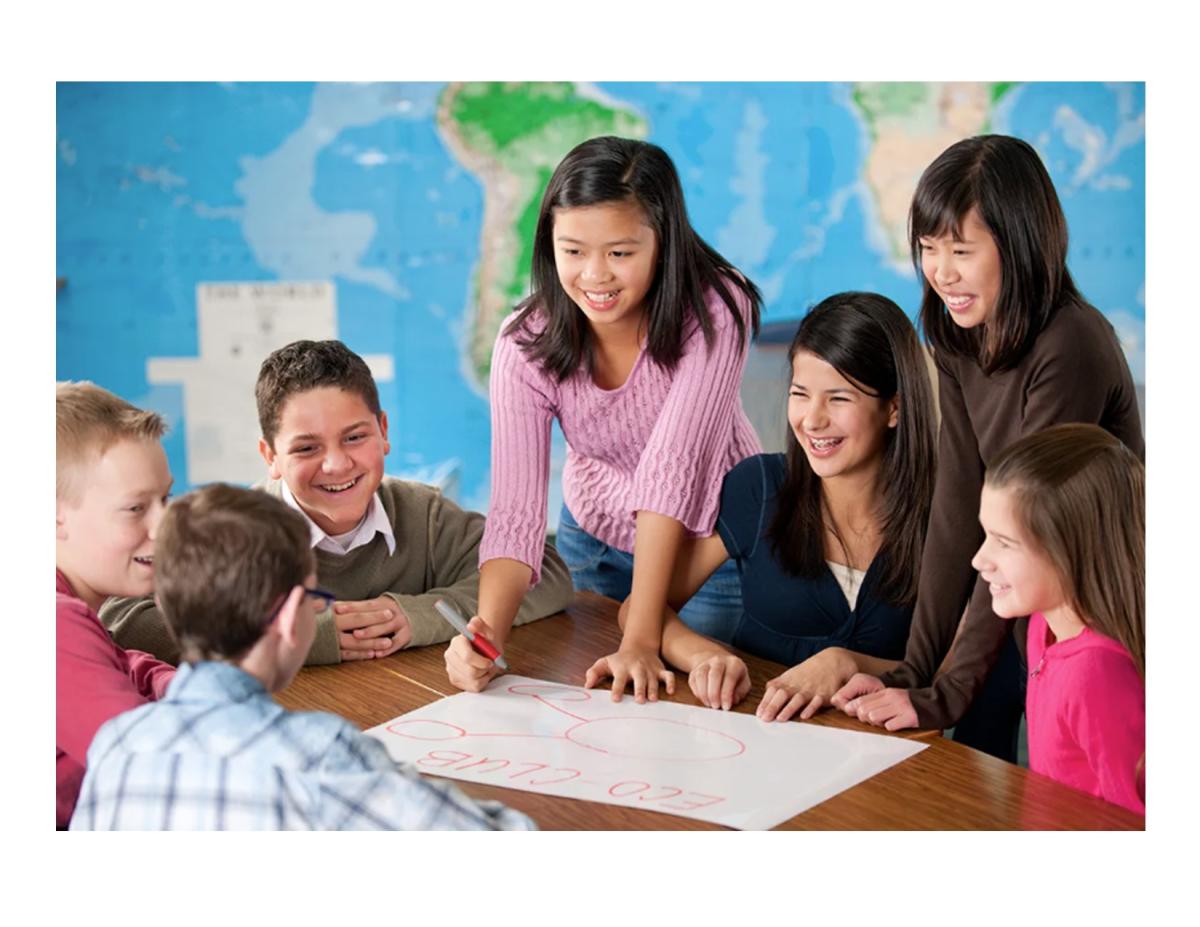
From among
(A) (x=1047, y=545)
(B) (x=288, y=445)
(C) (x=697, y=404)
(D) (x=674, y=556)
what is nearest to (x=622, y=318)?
(C) (x=697, y=404)

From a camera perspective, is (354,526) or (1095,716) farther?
(354,526)

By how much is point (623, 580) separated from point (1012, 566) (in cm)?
61

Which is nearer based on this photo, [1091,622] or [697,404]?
[1091,622]

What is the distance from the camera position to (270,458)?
49.3 inches

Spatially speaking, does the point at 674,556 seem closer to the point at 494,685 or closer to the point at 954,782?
the point at 494,685

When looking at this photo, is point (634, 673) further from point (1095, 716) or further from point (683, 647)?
point (1095, 716)

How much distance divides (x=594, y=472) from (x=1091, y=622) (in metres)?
0.63

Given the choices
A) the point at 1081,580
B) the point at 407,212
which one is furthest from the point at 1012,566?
the point at 407,212

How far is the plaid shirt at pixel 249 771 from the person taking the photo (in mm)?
903

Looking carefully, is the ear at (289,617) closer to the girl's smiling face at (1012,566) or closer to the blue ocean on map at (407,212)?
the blue ocean on map at (407,212)

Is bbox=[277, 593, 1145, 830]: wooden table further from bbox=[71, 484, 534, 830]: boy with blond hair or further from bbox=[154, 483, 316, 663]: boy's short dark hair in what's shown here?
bbox=[154, 483, 316, 663]: boy's short dark hair

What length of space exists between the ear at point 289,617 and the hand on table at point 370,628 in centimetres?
36

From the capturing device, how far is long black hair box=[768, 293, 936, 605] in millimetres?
1315

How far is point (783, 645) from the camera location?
1391mm
